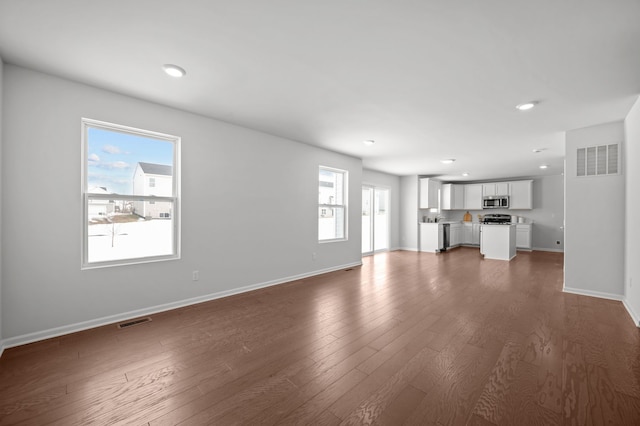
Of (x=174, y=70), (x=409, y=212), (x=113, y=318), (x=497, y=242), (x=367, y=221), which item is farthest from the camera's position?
(x=409, y=212)

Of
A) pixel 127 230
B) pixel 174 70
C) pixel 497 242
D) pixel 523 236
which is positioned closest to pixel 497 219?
pixel 523 236

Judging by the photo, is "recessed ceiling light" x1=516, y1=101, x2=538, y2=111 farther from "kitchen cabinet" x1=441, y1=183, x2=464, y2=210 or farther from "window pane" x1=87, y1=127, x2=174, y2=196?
"kitchen cabinet" x1=441, y1=183, x2=464, y2=210

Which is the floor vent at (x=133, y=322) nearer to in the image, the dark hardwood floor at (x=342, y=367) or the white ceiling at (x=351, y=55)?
the dark hardwood floor at (x=342, y=367)

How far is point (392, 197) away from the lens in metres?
9.12

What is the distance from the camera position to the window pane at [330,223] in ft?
18.9

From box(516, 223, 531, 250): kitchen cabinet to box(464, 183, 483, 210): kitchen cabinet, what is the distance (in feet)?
4.57

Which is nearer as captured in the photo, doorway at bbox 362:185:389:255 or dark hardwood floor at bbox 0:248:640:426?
dark hardwood floor at bbox 0:248:640:426

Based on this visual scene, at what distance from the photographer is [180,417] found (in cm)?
166

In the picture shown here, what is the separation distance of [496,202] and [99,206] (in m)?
10.7

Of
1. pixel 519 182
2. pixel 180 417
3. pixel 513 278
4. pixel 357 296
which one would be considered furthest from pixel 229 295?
pixel 519 182

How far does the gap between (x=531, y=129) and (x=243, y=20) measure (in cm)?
444

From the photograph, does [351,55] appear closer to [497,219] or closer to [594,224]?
[594,224]

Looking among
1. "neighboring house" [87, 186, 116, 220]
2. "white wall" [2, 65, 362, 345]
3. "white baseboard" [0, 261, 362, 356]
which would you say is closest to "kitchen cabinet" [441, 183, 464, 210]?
"white wall" [2, 65, 362, 345]

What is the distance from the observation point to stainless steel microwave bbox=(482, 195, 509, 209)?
9414 mm
